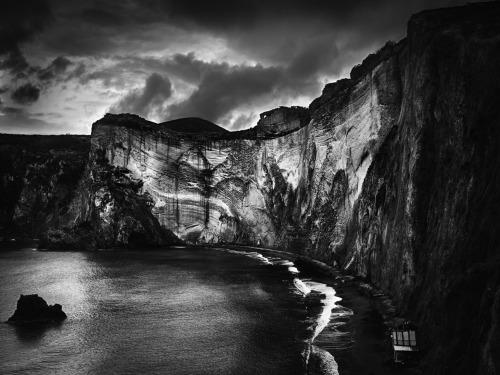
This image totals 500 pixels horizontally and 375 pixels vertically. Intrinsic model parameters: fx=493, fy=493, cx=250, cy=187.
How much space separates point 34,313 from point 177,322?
14008 millimetres

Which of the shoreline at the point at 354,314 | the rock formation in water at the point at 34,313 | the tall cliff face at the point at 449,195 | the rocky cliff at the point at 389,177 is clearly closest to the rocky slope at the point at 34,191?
the rocky cliff at the point at 389,177

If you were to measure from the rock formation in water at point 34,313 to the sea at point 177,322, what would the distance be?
1.31 m

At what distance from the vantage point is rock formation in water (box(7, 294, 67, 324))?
1834 inches

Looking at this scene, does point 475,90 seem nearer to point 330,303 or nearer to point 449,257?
point 449,257

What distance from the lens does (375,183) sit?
6359 cm

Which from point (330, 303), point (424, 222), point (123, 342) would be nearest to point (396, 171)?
point (424, 222)

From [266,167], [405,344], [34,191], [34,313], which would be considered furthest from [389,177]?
[34,191]

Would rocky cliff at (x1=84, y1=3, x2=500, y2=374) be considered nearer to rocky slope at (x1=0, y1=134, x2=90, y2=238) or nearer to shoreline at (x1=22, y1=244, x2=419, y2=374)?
shoreline at (x1=22, y1=244, x2=419, y2=374)

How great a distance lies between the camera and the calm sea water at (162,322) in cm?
3425

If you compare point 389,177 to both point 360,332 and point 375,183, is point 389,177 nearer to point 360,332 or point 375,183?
point 375,183

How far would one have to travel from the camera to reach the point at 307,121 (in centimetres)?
10969

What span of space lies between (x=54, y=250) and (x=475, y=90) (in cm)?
10764

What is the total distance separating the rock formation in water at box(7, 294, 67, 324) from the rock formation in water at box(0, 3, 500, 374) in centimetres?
3278

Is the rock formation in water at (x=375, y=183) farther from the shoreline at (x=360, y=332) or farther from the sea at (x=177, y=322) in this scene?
the sea at (x=177, y=322)
